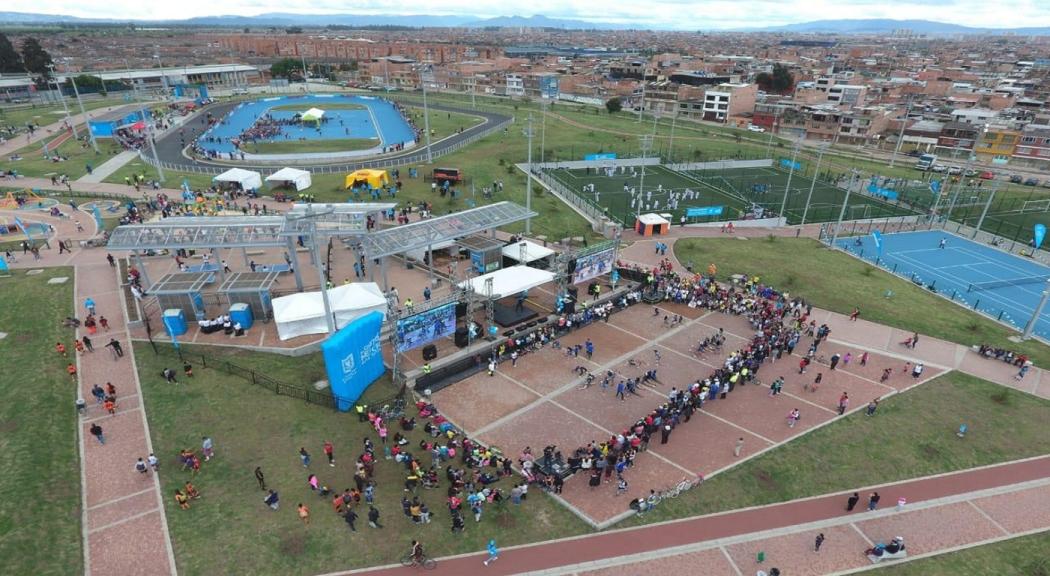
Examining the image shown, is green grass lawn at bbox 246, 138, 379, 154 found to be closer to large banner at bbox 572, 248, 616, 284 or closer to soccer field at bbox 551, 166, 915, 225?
soccer field at bbox 551, 166, 915, 225

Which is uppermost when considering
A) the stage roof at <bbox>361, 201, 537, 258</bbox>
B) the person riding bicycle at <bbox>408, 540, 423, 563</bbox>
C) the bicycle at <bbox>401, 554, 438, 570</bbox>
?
the stage roof at <bbox>361, 201, 537, 258</bbox>

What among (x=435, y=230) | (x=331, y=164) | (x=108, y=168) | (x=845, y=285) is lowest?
(x=845, y=285)

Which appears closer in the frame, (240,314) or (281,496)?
(281,496)

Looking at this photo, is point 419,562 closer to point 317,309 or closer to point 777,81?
point 317,309

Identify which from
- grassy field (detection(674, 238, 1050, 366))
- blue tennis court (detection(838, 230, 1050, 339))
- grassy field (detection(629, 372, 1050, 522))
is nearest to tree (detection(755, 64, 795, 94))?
blue tennis court (detection(838, 230, 1050, 339))

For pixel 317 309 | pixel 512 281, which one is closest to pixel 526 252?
pixel 512 281

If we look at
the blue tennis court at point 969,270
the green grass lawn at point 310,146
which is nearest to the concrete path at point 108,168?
the green grass lawn at point 310,146

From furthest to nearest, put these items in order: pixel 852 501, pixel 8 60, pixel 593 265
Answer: pixel 8 60, pixel 593 265, pixel 852 501
